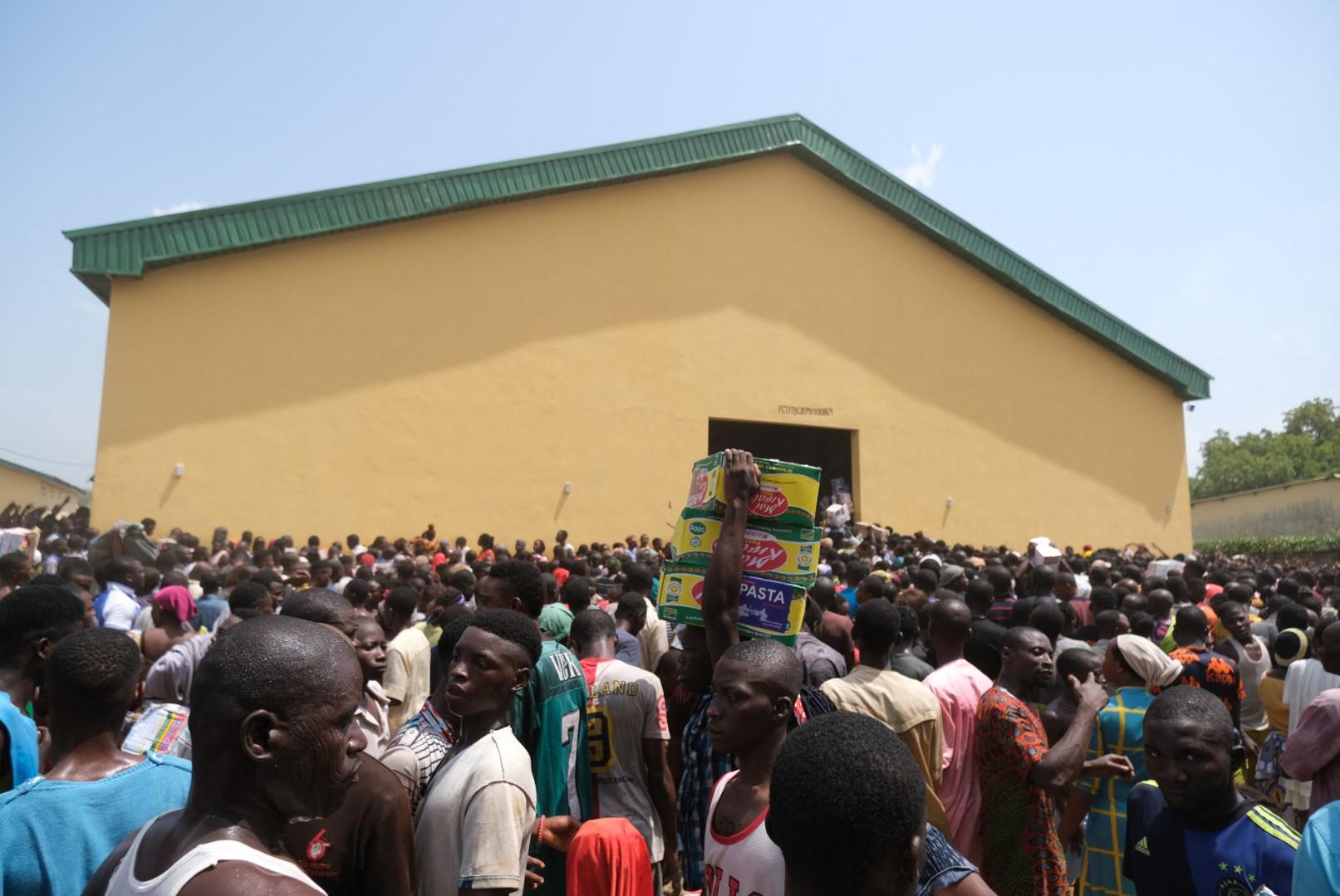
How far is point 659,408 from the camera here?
2061 centimetres

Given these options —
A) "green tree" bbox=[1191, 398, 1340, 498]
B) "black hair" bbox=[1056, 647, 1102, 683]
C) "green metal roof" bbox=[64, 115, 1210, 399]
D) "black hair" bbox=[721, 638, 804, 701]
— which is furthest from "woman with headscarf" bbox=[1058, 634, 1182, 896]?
"green tree" bbox=[1191, 398, 1340, 498]

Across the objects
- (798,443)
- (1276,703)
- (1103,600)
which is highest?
(798,443)

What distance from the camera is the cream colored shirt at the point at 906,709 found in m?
4.27

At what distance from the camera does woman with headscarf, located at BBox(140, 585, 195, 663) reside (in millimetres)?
5617

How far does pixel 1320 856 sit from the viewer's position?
2061 mm

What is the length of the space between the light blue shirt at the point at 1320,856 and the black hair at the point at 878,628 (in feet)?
7.98

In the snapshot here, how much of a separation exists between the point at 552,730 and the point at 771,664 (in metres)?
1.55

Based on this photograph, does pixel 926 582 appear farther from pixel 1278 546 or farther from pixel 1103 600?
pixel 1278 546

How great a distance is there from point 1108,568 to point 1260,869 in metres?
8.73

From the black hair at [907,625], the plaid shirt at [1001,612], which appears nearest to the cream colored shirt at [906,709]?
the black hair at [907,625]

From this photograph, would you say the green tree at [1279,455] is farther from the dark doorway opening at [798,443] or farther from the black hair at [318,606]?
the black hair at [318,606]

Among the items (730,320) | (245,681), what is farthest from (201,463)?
(245,681)

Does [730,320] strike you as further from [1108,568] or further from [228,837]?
[228,837]

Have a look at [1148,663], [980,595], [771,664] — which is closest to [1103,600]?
[980,595]
